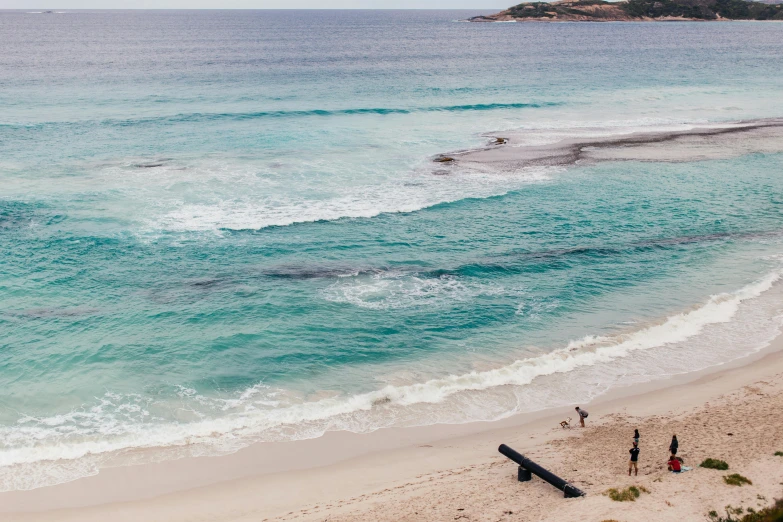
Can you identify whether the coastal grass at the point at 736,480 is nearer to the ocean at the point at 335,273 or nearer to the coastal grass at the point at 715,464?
the coastal grass at the point at 715,464

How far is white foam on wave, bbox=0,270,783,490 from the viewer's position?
21.2 meters

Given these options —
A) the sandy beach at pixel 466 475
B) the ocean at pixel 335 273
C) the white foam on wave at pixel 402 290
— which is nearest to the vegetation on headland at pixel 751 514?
the sandy beach at pixel 466 475

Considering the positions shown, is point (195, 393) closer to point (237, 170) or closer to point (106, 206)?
point (106, 206)

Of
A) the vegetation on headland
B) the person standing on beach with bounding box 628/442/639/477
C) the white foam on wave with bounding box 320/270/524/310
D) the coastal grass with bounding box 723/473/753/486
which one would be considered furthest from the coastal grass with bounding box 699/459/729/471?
the white foam on wave with bounding box 320/270/524/310

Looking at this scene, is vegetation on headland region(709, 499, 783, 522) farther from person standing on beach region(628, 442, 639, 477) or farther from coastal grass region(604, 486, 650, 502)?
person standing on beach region(628, 442, 639, 477)

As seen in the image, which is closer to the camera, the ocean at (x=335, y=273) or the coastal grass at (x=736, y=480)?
the coastal grass at (x=736, y=480)

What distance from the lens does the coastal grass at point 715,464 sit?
1839 centimetres

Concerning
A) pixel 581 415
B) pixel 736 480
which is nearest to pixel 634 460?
pixel 736 480

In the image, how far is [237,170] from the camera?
51.4 metres

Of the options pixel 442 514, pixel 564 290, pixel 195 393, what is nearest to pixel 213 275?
pixel 195 393

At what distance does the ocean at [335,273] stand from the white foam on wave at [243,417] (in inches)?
3.6

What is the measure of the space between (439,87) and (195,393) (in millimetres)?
77355

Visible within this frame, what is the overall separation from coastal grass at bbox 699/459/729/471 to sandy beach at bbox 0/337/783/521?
0.18 meters

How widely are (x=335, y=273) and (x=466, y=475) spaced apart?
1618 centimetres
